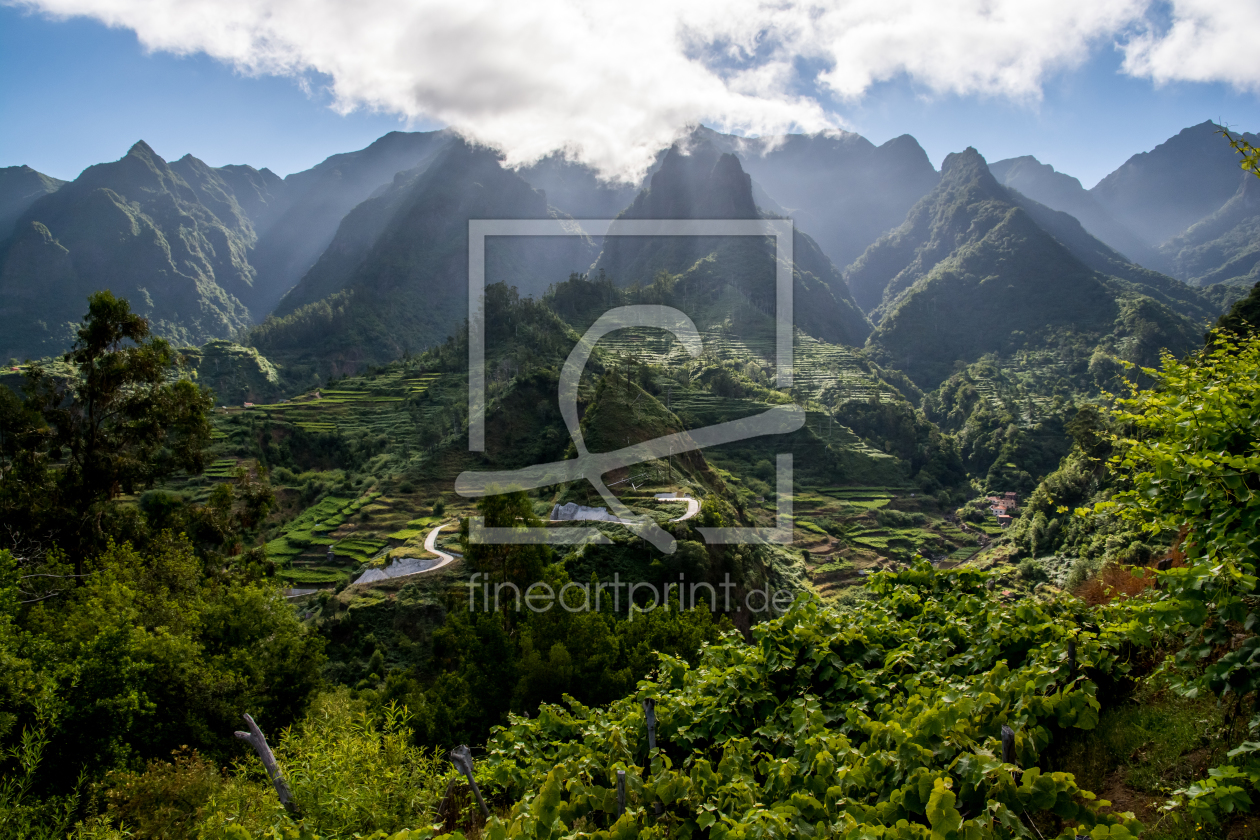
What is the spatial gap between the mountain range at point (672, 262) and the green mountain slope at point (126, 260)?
0.52 meters

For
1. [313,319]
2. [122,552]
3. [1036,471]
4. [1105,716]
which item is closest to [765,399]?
[1036,471]

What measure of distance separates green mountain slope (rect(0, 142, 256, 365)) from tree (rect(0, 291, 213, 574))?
137069mm

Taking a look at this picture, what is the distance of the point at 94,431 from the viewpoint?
15070mm

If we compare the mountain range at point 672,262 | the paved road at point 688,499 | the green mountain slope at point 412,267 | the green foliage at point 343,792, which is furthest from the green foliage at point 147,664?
the green mountain slope at point 412,267

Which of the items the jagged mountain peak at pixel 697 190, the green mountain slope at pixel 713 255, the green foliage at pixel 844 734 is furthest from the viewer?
the jagged mountain peak at pixel 697 190

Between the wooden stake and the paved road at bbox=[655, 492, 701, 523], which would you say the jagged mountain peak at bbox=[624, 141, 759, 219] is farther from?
the wooden stake

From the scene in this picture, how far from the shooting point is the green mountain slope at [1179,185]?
17975 cm

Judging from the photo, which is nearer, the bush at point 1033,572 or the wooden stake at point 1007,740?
the wooden stake at point 1007,740

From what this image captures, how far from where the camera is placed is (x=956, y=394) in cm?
9406

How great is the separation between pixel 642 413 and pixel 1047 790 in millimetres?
33264

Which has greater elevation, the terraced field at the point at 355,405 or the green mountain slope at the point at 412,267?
the green mountain slope at the point at 412,267

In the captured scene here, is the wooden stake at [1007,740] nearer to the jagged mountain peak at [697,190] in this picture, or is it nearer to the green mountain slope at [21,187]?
the jagged mountain peak at [697,190]

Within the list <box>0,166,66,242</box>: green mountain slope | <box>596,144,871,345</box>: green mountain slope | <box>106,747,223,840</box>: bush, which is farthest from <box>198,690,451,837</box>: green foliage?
<box>0,166,66,242</box>: green mountain slope

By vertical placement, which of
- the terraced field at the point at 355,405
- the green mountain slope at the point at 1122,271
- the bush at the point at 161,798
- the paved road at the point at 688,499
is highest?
the green mountain slope at the point at 1122,271
